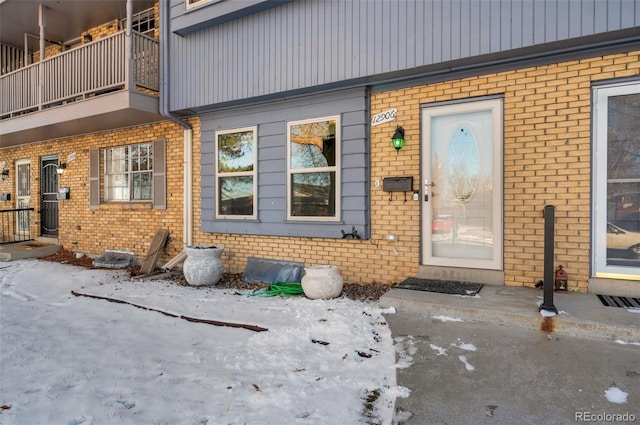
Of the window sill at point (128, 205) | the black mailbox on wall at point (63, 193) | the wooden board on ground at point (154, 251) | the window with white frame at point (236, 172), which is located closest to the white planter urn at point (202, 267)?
the window with white frame at point (236, 172)

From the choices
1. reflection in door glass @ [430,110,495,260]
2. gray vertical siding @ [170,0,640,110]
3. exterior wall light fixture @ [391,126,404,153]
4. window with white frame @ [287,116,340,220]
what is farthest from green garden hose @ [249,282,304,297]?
gray vertical siding @ [170,0,640,110]

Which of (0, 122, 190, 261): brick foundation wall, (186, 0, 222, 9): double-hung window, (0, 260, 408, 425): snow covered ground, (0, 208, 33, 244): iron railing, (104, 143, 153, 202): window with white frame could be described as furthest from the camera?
(0, 208, 33, 244): iron railing

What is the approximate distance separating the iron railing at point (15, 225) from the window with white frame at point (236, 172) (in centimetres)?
→ 672

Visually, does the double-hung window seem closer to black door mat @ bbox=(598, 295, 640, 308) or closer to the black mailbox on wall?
the black mailbox on wall

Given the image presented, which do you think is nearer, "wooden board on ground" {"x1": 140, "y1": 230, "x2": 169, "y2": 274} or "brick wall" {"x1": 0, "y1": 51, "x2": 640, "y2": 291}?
"brick wall" {"x1": 0, "y1": 51, "x2": 640, "y2": 291}

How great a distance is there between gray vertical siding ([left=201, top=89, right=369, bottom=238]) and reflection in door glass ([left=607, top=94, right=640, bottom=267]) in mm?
2825

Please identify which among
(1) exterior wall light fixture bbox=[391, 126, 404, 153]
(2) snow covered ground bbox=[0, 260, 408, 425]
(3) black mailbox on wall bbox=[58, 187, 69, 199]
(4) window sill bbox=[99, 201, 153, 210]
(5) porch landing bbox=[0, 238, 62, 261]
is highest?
(1) exterior wall light fixture bbox=[391, 126, 404, 153]

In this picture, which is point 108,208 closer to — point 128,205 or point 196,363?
point 128,205

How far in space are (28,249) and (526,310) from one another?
10184mm

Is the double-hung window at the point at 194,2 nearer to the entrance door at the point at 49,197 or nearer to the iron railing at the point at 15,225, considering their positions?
the entrance door at the point at 49,197

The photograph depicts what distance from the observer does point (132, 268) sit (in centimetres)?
750

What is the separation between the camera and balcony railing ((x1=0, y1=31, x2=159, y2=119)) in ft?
22.1

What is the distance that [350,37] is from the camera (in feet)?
17.1

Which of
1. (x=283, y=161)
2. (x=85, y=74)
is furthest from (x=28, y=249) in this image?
(x=283, y=161)
